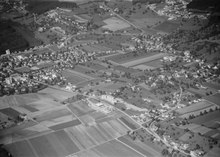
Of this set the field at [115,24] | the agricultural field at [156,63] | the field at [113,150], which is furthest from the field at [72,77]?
the field at [115,24]

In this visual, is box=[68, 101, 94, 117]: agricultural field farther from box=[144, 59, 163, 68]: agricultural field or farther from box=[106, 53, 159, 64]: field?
box=[144, 59, 163, 68]: agricultural field

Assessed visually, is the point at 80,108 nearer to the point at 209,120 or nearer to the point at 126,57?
the point at 209,120

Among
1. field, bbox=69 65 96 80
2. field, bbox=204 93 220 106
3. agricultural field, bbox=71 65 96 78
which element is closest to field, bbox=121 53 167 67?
agricultural field, bbox=71 65 96 78

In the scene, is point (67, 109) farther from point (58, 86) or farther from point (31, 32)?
point (31, 32)

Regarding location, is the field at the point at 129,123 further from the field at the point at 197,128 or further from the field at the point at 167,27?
the field at the point at 167,27

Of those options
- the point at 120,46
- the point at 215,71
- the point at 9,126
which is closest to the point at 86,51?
the point at 120,46

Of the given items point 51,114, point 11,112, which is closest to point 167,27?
point 51,114

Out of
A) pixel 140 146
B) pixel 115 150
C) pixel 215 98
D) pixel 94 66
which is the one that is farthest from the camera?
pixel 94 66
